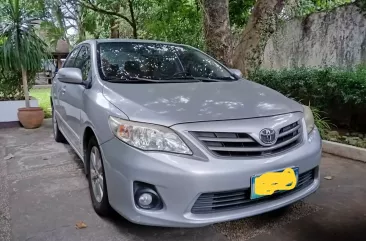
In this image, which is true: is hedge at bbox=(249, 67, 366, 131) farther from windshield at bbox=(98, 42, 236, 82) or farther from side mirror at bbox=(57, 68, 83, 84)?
side mirror at bbox=(57, 68, 83, 84)

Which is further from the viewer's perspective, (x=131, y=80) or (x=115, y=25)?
(x=115, y=25)

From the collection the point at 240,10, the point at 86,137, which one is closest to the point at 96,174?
the point at 86,137

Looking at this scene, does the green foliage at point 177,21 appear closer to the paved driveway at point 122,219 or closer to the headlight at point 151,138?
the paved driveway at point 122,219

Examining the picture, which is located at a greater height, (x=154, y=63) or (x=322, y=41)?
(x=322, y=41)

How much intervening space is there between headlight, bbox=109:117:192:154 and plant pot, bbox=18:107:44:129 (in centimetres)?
422

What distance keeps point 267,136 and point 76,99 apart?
5.73ft

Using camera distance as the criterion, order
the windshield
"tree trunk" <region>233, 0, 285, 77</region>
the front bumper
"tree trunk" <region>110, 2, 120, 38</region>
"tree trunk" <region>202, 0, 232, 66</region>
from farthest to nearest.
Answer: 1. "tree trunk" <region>110, 2, 120, 38</region>
2. "tree trunk" <region>233, 0, 285, 77</region>
3. "tree trunk" <region>202, 0, 232, 66</region>
4. the windshield
5. the front bumper

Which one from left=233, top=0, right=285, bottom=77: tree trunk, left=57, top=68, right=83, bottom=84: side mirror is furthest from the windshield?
left=233, top=0, right=285, bottom=77: tree trunk

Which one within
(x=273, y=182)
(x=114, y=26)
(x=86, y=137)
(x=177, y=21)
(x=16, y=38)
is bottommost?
(x=273, y=182)

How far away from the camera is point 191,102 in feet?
7.00

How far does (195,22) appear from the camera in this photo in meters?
7.46

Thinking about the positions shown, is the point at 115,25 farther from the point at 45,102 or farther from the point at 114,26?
the point at 45,102

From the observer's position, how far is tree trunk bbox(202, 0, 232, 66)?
A: 4898 mm

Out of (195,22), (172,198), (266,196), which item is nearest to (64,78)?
(172,198)
